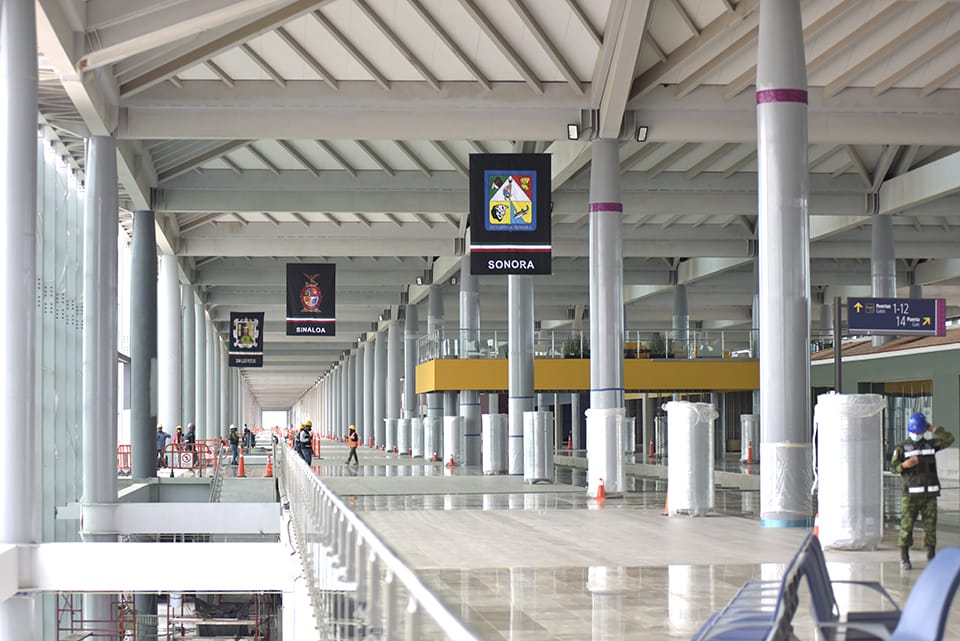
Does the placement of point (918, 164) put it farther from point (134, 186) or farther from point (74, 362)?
point (74, 362)

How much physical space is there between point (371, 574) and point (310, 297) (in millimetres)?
35051

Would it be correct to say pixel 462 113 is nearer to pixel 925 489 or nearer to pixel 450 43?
pixel 450 43

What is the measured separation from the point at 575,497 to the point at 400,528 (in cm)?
919

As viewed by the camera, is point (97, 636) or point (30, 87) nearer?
point (30, 87)

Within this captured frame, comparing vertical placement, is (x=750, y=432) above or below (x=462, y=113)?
below

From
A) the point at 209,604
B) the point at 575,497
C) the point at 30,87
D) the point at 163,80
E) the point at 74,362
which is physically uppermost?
the point at 163,80

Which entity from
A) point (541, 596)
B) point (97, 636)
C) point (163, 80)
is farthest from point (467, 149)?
point (541, 596)

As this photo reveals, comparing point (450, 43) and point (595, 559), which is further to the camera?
point (450, 43)

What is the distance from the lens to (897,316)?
2470cm

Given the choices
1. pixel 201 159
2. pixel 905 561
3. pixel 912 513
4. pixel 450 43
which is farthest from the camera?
pixel 201 159

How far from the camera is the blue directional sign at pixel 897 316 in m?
24.1

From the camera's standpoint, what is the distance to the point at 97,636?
30344 mm

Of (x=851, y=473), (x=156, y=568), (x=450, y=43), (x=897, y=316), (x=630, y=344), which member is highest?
(x=450, y=43)

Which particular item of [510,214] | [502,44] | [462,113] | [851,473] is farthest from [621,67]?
[851,473]
